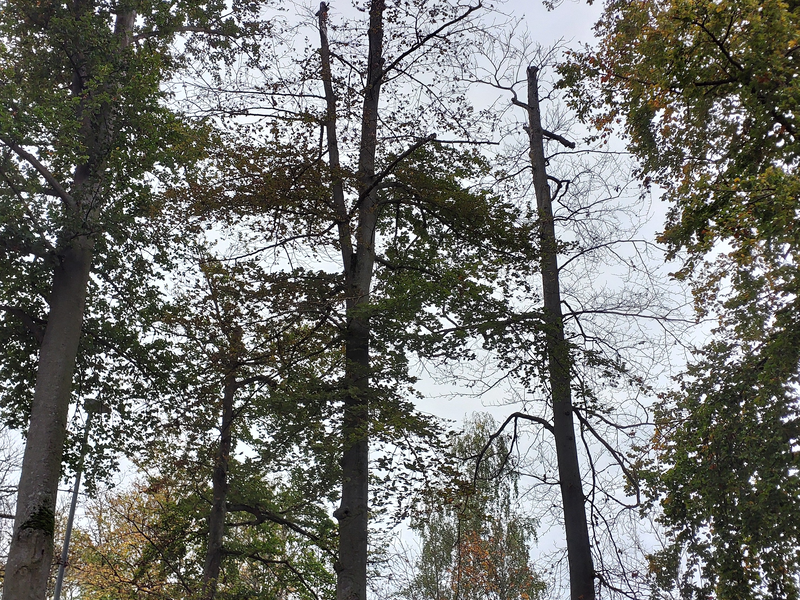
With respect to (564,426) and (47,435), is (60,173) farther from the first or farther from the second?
(564,426)

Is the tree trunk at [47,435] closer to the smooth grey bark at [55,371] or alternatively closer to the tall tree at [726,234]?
the smooth grey bark at [55,371]

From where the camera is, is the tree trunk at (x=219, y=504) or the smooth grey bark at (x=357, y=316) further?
the tree trunk at (x=219, y=504)

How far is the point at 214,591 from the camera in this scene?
13.7 m

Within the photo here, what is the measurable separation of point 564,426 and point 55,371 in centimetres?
781

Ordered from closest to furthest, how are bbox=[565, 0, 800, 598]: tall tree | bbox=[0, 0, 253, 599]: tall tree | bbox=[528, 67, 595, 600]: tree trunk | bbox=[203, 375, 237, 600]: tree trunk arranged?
1. bbox=[565, 0, 800, 598]: tall tree
2. bbox=[0, 0, 253, 599]: tall tree
3. bbox=[528, 67, 595, 600]: tree trunk
4. bbox=[203, 375, 237, 600]: tree trunk

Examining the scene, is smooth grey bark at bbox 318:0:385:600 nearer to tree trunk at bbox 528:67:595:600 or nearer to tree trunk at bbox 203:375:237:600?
tree trunk at bbox 528:67:595:600

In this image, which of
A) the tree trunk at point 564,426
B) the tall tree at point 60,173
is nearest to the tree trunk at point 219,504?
the tall tree at point 60,173

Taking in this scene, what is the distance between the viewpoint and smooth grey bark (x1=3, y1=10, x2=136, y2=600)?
28.2ft

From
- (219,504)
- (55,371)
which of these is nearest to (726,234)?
(55,371)

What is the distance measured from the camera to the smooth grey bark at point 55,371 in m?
8.59

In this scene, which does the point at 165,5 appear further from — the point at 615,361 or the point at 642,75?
the point at 615,361

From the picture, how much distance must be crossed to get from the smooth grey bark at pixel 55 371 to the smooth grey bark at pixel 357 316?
12.7 ft

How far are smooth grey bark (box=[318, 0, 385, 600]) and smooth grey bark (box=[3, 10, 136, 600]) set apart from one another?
3872mm

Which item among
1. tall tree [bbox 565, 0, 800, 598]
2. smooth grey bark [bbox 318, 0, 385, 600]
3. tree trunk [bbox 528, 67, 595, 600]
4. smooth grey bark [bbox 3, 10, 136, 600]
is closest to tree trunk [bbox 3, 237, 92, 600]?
smooth grey bark [bbox 3, 10, 136, 600]
